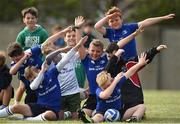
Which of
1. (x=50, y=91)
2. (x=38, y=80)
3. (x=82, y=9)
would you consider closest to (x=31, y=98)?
(x=50, y=91)

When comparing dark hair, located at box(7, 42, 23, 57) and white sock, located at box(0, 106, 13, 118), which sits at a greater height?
dark hair, located at box(7, 42, 23, 57)

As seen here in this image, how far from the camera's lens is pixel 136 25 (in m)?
13.8

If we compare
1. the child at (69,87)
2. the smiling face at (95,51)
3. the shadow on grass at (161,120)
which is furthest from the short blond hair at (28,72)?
the shadow on grass at (161,120)

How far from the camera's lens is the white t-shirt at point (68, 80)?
13.7 meters

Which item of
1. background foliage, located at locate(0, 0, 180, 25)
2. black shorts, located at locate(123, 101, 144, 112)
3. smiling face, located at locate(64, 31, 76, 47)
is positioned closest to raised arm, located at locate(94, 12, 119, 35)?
smiling face, located at locate(64, 31, 76, 47)

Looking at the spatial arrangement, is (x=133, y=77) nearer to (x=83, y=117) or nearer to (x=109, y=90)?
(x=109, y=90)

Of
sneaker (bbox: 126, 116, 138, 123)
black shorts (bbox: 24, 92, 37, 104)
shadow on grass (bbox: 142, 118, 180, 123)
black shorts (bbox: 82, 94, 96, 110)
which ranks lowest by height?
shadow on grass (bbox: 142, 118, 180, 123)

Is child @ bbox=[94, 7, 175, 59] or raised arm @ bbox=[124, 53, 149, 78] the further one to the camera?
child @ bbox=[94, 7, 175, 59]

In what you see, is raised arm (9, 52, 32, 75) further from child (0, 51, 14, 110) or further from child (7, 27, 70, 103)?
child (0, 51, 14, 110)

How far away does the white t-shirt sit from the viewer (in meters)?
13.7

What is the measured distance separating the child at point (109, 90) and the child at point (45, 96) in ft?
2.39

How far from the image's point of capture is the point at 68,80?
45.2 ft

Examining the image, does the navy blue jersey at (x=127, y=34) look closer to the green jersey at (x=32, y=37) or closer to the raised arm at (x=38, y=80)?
the green jersey at (x=32, y=37)

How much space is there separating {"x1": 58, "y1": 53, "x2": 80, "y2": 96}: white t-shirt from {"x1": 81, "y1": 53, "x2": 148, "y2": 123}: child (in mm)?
1068
